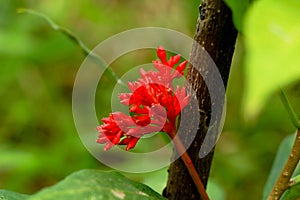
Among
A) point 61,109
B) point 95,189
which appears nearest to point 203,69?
point 95,189

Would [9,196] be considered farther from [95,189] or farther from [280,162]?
[280,162]

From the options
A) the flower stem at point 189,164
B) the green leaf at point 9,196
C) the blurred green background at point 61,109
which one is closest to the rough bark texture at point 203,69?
the flower stem at point 189,164

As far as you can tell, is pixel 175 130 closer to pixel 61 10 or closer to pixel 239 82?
pixel 61 10

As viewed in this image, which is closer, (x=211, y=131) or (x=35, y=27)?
(x=211, y=131)

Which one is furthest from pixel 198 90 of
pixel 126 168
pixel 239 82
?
pixel 239 82

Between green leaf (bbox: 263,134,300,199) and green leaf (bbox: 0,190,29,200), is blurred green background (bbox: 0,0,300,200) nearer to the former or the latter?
green leaf (bbox: 263,134,300,199)

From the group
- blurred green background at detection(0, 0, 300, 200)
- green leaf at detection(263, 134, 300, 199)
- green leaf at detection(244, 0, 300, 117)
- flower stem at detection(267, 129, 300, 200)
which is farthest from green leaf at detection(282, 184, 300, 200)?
blurred green background at detection(0, 0, 300, 200)
